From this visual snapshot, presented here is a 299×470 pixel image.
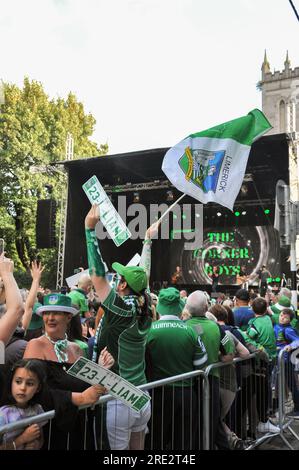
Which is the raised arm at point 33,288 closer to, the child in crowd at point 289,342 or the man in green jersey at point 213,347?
the man in green jersey at point 213,347

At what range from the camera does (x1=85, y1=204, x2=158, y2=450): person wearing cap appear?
315cm

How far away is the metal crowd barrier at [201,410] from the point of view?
12.4 feet

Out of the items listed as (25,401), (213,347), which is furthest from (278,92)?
(25,401)

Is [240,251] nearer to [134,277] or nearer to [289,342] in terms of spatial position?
[289,342]

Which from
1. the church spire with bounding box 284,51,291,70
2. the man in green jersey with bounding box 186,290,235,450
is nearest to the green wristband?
the man in green jersey with bounding box 186,290,235,450

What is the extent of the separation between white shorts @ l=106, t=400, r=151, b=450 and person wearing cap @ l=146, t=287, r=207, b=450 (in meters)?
0.56

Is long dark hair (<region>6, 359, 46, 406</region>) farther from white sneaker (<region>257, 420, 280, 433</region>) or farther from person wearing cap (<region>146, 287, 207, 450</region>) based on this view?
white sneaker (<region>257, 420, 280, 433</region>)

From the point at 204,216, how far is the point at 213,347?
52.1 ft

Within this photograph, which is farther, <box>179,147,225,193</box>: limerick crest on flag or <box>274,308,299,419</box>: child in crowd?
<box>274,308,299,419</box>: child in crowd

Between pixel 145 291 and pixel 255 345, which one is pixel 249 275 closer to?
pixel 255 345

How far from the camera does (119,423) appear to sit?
3199 mm

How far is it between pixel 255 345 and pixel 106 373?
3.49 metres
